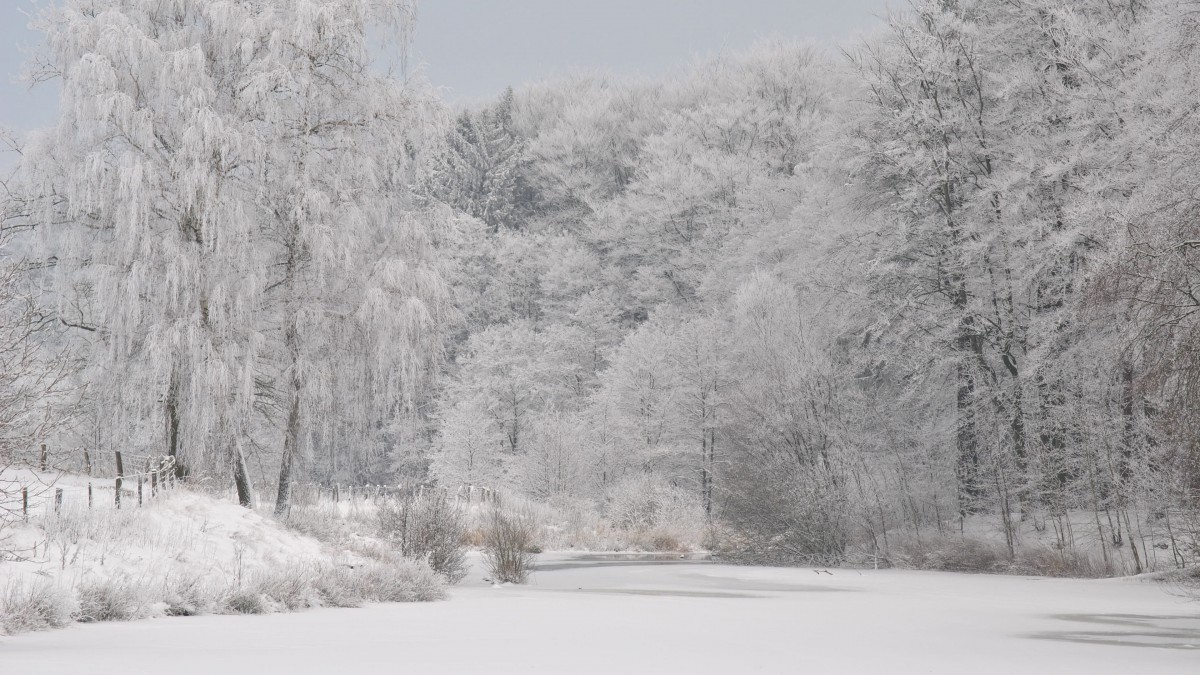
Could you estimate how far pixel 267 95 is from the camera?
1457 cm

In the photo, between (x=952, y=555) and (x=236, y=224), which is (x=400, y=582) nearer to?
(x=236, y=224)

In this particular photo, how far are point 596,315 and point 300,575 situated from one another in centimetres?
3553

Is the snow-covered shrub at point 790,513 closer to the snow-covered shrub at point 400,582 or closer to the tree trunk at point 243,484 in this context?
the snow-covered shrub at point 400,582

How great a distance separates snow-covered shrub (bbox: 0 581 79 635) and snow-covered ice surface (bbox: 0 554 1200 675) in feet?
0.63

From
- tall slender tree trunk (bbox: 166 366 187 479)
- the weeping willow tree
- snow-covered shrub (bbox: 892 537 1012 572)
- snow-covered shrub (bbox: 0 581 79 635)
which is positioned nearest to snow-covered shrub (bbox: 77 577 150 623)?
snow-covered shrub (bbox: 0 581 79 635)

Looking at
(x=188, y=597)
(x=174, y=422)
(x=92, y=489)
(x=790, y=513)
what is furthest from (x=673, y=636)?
(x=790, y=513)

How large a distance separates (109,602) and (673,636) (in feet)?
15.2

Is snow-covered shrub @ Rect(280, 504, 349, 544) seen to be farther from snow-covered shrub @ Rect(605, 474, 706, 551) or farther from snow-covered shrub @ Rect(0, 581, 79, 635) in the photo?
snow-covered shrub @ Rect(605, 474, 706, 551)

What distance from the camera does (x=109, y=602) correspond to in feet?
24.1

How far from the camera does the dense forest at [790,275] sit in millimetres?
13258

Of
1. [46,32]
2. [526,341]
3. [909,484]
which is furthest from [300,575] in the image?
[526,341]

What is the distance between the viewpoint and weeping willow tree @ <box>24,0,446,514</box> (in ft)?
44.4

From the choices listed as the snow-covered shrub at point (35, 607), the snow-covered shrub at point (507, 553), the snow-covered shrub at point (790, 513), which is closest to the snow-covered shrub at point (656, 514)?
the snow-covered shrub at point (790, 513)

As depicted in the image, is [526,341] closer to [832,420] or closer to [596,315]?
[596,315]
